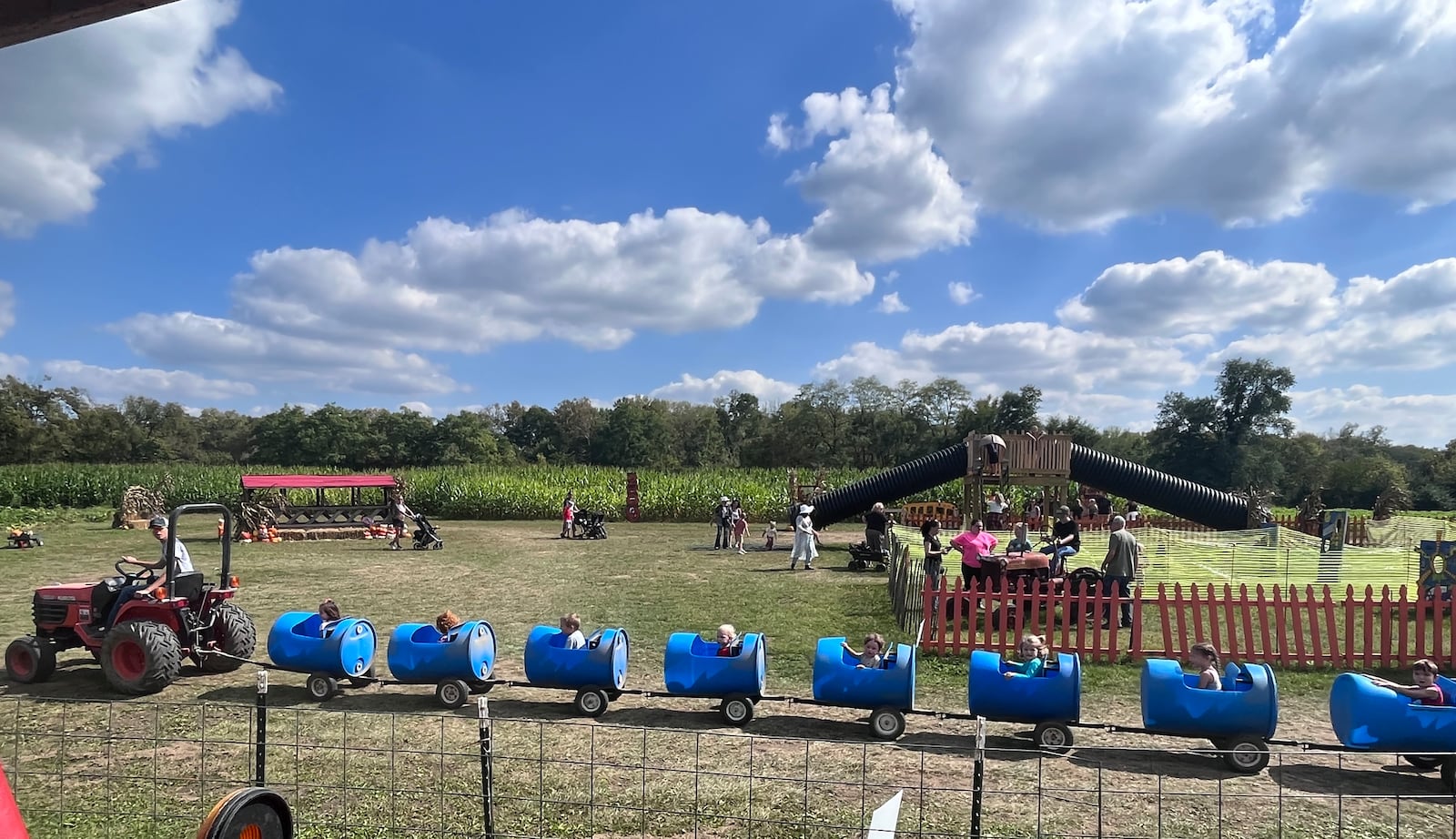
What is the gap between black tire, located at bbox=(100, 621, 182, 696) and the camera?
24.6 ft

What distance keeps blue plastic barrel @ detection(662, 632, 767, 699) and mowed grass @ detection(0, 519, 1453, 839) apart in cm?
32

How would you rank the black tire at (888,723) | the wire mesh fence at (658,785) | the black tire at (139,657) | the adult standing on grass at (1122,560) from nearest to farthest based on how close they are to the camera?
the wire mesh fence at (658,785), the black tire at (888,723), the black tire at (139,657), the adult standing on grass at (1122,560)

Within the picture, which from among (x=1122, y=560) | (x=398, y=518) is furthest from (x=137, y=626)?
(x=398, y=518)

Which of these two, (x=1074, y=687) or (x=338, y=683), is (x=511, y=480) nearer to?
(x=338, y=683)

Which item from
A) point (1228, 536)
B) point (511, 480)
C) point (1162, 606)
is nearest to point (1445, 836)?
point (1162, 606)

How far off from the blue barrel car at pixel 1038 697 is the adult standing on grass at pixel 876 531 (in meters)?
11.6

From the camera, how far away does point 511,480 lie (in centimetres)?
3628

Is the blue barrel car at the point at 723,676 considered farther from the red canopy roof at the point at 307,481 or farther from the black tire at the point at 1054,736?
the red canopy roof at the point at 307,481

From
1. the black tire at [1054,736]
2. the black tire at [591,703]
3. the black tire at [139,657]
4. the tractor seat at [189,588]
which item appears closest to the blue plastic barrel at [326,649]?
the black tire at [139,657]

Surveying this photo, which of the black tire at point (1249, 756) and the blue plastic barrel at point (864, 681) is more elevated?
the blue plastic barrel at point (864, 681)

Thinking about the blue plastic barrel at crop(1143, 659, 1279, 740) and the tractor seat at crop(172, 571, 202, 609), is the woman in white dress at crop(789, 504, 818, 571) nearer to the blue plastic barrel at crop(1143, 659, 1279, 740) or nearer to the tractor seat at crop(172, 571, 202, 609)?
the blue plastic barrel at crop(1143, 659, 1279, 740)

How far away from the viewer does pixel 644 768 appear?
4.50 metres

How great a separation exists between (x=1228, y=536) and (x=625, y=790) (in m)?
18.8

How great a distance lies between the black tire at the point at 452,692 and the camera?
7.39 m
